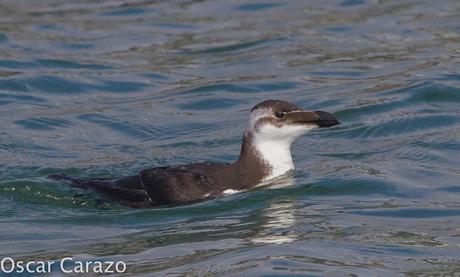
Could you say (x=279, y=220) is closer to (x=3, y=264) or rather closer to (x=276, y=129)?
(x=276, y=129)

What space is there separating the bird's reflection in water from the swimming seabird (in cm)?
12

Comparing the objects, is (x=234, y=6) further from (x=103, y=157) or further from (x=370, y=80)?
(x=103, y=157)

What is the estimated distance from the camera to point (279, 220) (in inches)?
473

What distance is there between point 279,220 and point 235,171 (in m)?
0.99

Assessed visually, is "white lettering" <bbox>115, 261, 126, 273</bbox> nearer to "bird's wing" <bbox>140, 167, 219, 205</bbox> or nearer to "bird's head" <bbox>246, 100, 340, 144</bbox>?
"bird's wing" <bbox>140, 167, 219, 205</bbox>

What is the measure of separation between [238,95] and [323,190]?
17.5ft

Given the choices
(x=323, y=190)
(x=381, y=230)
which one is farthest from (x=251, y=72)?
(x=381, y=230)

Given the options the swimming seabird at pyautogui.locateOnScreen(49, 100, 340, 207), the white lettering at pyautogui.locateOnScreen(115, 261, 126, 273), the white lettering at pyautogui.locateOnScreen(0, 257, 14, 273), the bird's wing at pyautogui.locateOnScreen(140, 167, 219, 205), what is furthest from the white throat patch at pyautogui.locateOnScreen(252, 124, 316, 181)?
the white lettering at pyautogui.locateOnScreen(0, 257, 14, 273)

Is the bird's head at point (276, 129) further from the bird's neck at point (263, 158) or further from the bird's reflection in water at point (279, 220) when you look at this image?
the bird's reflection in water at point (279, 220)

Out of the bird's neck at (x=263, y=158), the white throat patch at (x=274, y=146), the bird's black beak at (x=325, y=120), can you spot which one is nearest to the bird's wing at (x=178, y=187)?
the bird's neck at (x=263, y=158)

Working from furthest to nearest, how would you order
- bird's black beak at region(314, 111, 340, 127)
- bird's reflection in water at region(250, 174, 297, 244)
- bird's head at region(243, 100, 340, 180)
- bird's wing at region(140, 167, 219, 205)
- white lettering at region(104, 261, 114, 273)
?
bird's head at region(243, 100, 340, 180)
bird's black beak at region(314, 111, 340, 127)
bird's wing at region(140, 167, 219, 205)
bird's reflection in water at region(250, 174, 297, 244)
white lettering at region(104, 261, 114, 273)

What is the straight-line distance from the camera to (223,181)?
12617mm

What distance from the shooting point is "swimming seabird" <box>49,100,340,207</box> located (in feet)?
40.9

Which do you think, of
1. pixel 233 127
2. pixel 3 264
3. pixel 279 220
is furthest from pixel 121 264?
pixel 233 127
